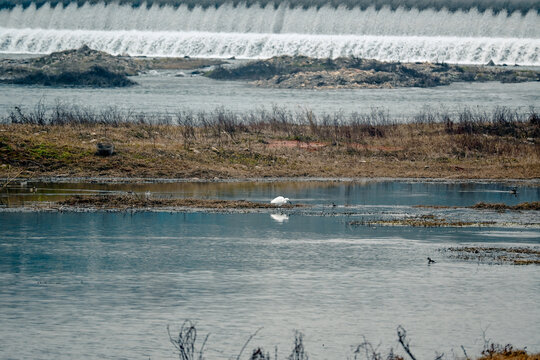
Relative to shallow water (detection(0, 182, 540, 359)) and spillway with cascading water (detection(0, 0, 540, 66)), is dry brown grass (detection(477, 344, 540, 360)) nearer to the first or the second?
shallow water (detection(0, 182, 540, 359))

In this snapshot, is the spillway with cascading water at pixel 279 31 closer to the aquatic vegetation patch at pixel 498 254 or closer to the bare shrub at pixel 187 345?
the aquatic vegetation patch at pixel 498 254

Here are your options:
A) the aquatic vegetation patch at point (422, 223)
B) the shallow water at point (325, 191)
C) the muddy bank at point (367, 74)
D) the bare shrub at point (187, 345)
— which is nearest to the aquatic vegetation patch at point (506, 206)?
the shallow water at point (325, 191)

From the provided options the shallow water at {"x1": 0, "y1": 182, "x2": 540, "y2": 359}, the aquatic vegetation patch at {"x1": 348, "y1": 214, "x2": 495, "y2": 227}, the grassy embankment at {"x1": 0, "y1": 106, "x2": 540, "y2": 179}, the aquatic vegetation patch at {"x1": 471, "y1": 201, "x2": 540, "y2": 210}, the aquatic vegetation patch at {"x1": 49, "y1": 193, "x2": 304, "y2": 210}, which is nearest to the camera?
the shallow water at {"x1": 0, "y1": 182, "x2": 540, "y2": 359}

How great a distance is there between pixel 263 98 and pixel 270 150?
38.0 m

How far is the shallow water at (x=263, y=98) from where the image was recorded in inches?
2136

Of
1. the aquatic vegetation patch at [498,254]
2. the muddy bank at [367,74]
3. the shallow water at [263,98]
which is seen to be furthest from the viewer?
the muddy bank at [367,74]

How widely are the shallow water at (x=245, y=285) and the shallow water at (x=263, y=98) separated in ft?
94.4

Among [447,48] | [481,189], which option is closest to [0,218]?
[481,189]

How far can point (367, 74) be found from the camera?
86.2 m

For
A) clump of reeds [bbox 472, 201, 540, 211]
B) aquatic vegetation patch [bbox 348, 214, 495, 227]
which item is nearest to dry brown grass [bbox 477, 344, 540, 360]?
aquatic vegetation patch [bbox 348, 214, 495, 227]

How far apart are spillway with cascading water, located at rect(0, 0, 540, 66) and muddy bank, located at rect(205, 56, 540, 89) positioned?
483 cm

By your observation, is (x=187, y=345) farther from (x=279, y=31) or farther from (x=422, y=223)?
(x=279, y=31)

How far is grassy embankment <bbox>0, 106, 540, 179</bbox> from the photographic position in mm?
26109

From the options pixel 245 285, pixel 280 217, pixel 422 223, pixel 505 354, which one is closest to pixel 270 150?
pixel 280 217
